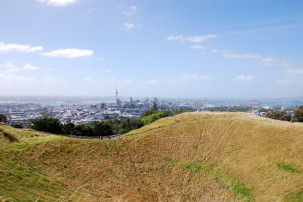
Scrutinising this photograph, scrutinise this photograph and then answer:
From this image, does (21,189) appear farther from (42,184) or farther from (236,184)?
(236,184)

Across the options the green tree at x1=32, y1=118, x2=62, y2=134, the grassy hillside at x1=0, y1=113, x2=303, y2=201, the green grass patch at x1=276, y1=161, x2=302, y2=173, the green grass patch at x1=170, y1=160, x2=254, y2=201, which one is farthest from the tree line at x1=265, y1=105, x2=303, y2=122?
the green tree at x1=32, y1=118, x2=62, y2=134

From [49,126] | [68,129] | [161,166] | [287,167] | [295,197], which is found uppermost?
[49,126]

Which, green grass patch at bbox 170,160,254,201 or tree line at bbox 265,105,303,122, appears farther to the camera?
tree line at bbox 265,105,303,122

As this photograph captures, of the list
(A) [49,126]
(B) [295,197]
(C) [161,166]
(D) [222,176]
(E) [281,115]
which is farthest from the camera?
(E) [281,115]

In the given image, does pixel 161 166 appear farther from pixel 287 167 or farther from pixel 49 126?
pixel 49 126

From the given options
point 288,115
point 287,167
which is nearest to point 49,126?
point 287,167

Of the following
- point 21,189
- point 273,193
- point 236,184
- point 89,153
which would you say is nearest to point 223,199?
point 236,184

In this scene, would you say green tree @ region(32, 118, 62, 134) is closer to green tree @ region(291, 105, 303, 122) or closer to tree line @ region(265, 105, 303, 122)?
green tree @ region(291, 105, 303, 122)
